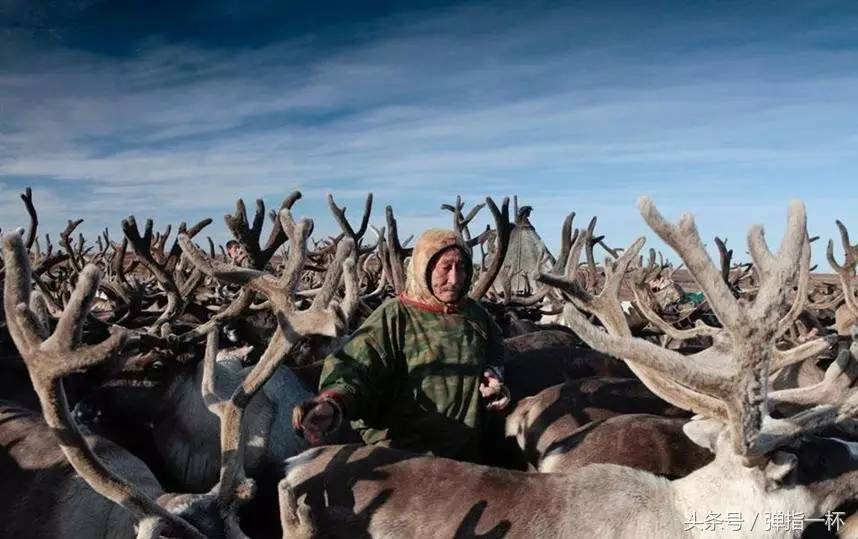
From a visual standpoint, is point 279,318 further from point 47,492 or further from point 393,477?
point 47,492

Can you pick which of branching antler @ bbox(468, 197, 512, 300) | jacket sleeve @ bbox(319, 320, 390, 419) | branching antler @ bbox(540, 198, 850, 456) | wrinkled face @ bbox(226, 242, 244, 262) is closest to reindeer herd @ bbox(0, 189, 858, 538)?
branching antler @ bbox(540, 198, 850, 456)

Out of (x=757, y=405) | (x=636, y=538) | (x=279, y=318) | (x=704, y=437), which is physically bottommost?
(x=636, y=538)

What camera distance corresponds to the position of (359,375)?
300 cm

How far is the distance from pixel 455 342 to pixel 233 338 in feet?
8.38

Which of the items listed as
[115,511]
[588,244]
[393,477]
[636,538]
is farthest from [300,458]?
[588,244]

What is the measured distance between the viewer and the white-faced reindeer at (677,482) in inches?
83.4

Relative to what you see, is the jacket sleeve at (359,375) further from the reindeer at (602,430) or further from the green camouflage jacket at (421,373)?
the reindeer at (602,430)

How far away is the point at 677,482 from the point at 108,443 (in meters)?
2.02

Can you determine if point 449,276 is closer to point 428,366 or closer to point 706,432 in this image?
point 428,366

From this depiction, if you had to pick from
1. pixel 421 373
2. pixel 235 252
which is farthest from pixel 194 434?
pixel 235 252

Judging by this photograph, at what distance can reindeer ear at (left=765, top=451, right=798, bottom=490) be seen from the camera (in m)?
2.22

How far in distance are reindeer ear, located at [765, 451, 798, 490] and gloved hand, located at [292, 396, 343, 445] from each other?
55.0 inches

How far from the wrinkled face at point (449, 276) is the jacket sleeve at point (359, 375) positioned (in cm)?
30

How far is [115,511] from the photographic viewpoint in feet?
8.29
